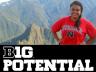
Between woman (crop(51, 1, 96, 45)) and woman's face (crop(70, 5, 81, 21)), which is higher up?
woman's face (crop(70, 5, 81, 21))

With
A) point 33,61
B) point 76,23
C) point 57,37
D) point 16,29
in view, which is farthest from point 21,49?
point 16,29

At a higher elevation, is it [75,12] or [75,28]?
[75,12]

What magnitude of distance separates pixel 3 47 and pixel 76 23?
5.17 feet

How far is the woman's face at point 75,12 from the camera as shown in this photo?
6953mm

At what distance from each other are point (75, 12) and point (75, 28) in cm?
34

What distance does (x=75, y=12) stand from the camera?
6.98m

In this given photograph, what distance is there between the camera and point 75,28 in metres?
6.89

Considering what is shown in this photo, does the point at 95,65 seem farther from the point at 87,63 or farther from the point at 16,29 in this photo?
the point at 16,29

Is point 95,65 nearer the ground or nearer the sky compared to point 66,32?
nearer the ground

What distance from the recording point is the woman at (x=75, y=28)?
22.5 ft

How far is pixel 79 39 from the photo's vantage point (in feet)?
22.5

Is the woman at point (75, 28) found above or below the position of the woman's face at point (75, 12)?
below

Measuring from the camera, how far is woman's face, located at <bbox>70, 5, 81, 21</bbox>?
695 cm

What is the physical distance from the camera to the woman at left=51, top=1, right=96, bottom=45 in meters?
6.87
